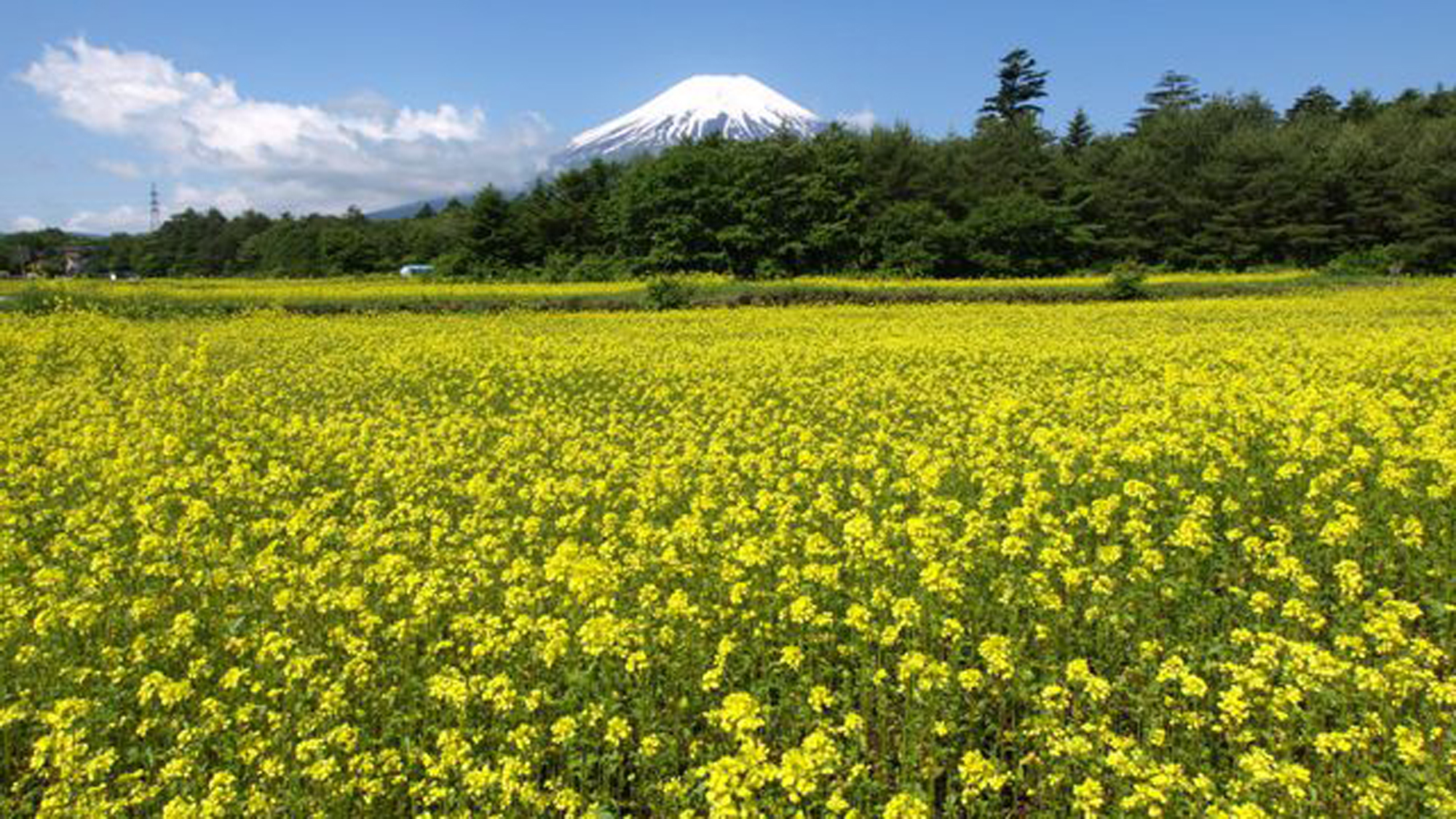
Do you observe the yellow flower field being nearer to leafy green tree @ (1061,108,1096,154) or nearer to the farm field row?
the farm field row

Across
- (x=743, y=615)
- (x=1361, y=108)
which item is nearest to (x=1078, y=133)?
(x=1361, y=108)

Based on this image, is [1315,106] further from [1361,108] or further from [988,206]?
[988,206]

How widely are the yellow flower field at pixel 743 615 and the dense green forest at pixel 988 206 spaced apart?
35.5 meters

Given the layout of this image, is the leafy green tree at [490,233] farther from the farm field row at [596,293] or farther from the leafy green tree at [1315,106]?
the leafy green tree at [1315,106]

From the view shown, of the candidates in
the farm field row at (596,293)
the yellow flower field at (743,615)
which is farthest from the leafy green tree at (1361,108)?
the yellow flower field at (743,615)

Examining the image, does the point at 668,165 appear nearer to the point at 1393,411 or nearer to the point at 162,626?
the point at 1393,411

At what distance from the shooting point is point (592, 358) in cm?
1427

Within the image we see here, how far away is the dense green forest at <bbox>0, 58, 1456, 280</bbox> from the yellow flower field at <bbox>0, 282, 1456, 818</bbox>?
3551cm

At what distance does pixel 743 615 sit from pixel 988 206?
43600 millimetres

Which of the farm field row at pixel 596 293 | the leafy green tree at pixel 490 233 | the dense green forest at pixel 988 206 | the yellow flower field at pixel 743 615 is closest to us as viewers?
the yellow flower field at pixel 743 615

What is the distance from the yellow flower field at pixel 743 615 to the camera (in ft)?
9.75

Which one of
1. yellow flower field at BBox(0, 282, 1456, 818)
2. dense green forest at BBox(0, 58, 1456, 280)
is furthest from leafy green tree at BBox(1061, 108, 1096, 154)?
yellow flower field at BBox(0, 282, 1456, 818)

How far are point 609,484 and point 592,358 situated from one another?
7.96m

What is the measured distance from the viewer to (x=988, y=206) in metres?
43.2
